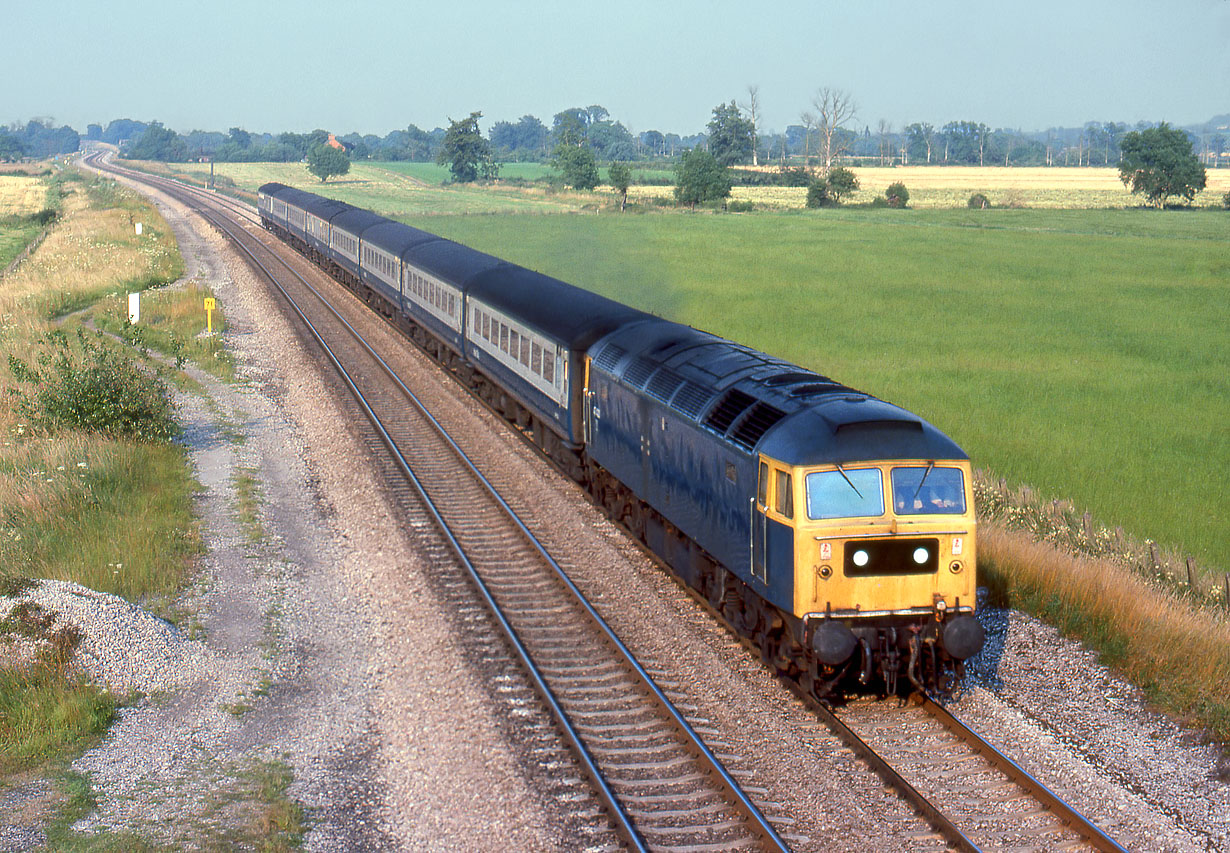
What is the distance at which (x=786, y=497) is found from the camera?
11.8 meters

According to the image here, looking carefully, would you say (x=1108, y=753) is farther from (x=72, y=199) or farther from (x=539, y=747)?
(x=72, y=199)

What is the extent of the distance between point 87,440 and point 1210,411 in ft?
87.5

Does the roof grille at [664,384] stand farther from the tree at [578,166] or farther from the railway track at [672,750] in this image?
the tree at [578,166]

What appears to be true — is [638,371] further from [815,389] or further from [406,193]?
[406,193]

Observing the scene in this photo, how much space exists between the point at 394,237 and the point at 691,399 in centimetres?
2659

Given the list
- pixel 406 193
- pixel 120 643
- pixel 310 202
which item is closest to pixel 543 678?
pixel 120 643

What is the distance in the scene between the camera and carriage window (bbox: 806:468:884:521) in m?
11.6

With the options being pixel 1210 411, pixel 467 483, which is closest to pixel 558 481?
pixel 467 483

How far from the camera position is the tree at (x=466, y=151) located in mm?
164500

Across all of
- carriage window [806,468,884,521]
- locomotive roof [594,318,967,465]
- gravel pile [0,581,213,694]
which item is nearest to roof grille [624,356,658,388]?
locomotive roof [594,318,967,465]

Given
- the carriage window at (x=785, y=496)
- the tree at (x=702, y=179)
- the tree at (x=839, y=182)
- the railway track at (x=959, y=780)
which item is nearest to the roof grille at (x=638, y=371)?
the carriage window at (x=785, y=496)

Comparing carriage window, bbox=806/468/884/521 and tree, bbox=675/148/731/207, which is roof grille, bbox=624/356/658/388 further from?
tree, bbox=675/148/731/207

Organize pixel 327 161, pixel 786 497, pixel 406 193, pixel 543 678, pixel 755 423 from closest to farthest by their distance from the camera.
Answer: pixel 786 497
pixel 755 423
pixel 543 678
pixel 406 193
pixel 327 161

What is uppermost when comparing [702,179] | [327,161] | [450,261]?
[327,161]
